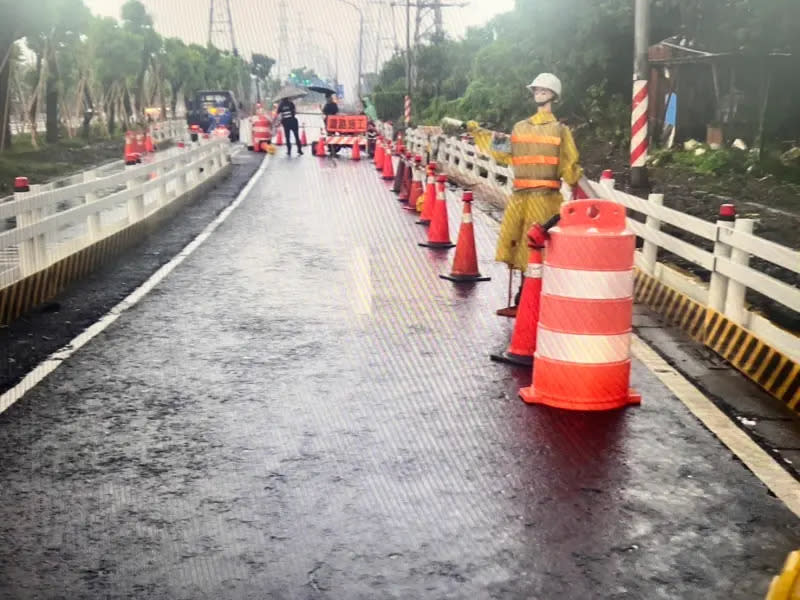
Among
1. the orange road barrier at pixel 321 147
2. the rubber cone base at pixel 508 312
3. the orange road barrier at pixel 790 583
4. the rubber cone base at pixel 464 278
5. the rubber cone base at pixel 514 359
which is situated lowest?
the orange road barrier at pixel 321 147

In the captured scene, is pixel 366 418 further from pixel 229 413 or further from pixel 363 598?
pixel 363 598

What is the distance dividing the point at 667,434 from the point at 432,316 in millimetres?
3819

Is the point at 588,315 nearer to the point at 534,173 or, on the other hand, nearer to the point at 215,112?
the point at 534,173

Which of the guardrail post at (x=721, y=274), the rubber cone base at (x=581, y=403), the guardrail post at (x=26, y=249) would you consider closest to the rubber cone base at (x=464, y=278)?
the guardrail post at (x=721, y=274)

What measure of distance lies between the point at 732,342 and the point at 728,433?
2.06 meters

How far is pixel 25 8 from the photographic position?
30109mm

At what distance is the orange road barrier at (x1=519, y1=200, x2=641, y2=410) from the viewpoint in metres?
6.61

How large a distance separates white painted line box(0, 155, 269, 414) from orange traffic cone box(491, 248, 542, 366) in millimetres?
3137

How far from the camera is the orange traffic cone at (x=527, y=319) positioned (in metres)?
7.58

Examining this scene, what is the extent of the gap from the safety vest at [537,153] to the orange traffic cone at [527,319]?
50.6 inches

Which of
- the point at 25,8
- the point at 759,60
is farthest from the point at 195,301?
the point at 25,8

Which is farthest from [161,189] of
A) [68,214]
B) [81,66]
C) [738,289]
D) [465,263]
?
[81,66]

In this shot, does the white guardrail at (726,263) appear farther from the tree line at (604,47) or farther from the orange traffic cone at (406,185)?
the tree line at (604,47)

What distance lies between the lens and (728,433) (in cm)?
615
